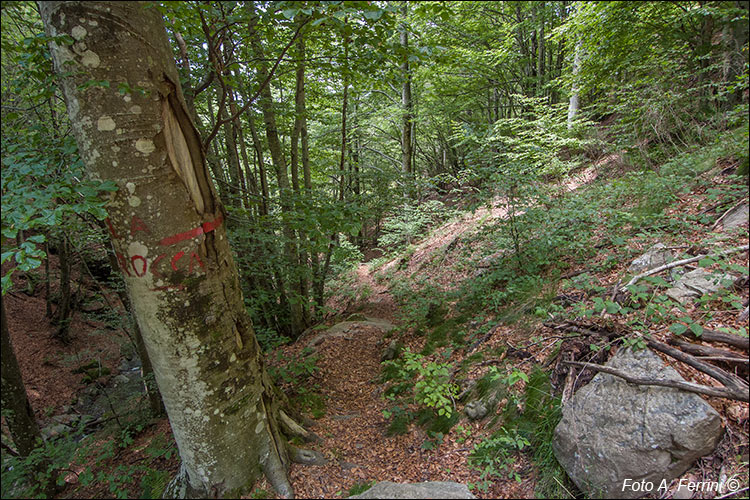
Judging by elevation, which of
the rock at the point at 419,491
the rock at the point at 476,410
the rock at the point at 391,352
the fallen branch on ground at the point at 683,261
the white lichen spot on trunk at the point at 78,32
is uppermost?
the white lichen spot on trunk at the point at 78,32

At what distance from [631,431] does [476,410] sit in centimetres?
131

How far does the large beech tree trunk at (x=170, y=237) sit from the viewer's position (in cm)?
182

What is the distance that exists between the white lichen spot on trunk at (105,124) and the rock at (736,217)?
193 inches

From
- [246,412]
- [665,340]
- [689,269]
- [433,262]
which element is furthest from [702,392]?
[433,262]

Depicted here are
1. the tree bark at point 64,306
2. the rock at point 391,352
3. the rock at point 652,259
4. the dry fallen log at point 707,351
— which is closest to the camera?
the dry fallen log at point 707,351

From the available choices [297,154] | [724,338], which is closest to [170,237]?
[724,338]

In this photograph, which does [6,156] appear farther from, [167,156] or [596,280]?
[596,280]

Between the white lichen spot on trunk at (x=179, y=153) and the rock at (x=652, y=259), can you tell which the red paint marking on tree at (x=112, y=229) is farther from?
the rock at (x=652, y=259)

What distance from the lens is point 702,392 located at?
2.08 meters

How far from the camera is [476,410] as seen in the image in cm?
322

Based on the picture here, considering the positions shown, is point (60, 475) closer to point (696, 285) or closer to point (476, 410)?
point (476, 410)

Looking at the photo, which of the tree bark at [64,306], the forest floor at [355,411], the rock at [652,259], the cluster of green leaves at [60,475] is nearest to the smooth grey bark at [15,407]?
the cluster of green leaves at [60,475]

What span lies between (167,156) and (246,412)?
185 centimetres

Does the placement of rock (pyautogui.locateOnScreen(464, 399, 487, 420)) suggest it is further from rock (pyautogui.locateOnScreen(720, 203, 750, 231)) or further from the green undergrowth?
rock (pyautogui.locateOnScreen(720, 203, 750, 231))
